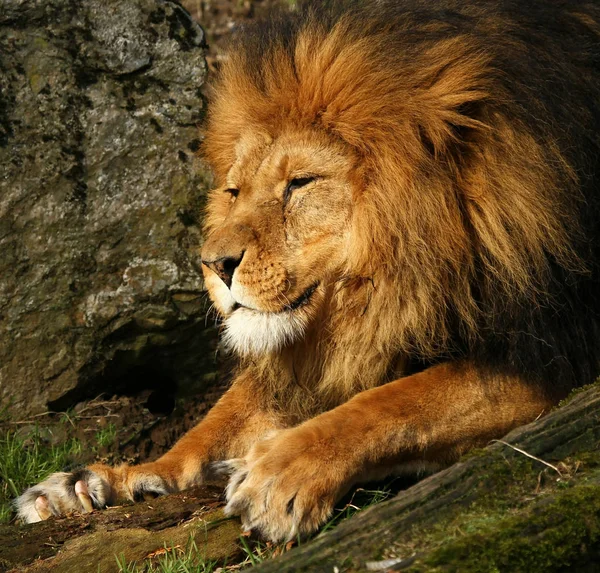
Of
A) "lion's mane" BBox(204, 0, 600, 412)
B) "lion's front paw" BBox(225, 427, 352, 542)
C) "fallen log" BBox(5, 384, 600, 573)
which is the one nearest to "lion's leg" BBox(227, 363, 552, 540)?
"lion's front paw" BBox(225, 427, 352, 542)

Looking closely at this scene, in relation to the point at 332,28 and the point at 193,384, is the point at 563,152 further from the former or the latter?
the point at 193,384

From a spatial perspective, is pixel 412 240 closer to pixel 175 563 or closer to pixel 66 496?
pixel 175 563

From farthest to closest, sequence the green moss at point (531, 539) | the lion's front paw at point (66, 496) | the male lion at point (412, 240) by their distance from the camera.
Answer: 1. the lion's front paw at point (66, 496)
2. the male lion at point (412, 240)
3. the green moss at point (531, 539)

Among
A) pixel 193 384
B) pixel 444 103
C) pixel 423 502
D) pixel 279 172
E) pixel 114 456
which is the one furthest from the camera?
pixel 193 384

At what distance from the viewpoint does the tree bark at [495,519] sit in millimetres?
2129

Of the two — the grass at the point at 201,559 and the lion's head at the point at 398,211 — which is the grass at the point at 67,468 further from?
the lion's head at the point at 398,211

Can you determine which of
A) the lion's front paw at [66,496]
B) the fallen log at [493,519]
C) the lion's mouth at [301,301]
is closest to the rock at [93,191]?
the lion's front paw at [66,496]

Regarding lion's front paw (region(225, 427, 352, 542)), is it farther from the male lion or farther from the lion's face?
the lion's face

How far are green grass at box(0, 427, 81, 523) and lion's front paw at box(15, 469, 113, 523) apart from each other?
56 cm

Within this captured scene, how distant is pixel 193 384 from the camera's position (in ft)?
15.9

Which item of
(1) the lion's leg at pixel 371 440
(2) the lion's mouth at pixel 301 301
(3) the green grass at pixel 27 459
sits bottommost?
(3) the green grass at pixel 27 459

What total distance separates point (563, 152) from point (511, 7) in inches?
27.8

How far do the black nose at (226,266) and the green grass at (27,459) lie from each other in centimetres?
159

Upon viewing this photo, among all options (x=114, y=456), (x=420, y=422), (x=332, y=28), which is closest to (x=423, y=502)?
(x=420, y=422)
